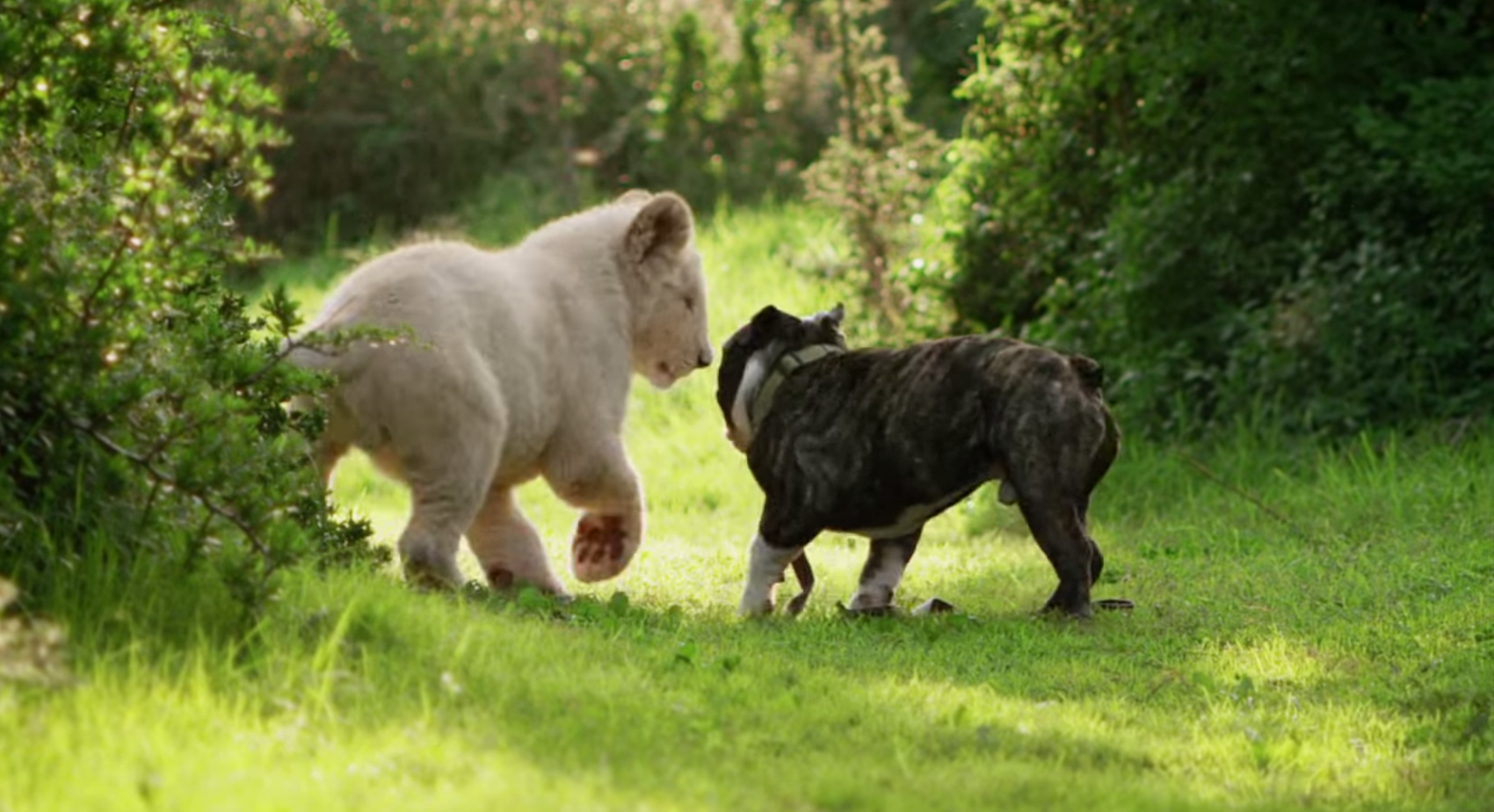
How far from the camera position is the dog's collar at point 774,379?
8.42m

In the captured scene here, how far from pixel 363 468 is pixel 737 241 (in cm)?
527

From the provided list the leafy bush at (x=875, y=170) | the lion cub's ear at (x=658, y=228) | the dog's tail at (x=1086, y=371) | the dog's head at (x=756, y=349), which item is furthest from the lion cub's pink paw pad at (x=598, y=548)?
the leafy bush at (x=875, y=170)

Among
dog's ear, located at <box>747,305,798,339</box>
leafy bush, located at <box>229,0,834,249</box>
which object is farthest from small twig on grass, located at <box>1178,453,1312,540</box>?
leafy bush, located at <box>229,0,834,249</box>

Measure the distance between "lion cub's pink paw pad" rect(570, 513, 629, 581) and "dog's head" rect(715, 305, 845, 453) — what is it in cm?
64

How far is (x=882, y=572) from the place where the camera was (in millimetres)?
8242

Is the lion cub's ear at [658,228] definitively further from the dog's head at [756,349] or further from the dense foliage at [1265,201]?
the dense foliage at [1265,201]

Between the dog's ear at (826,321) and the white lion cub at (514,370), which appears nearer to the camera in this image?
the white lion cub at (514,370)

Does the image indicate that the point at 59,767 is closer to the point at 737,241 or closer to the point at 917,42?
the point at 737,241

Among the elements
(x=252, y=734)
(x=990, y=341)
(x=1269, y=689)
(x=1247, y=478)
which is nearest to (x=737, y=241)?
(x=1247, y=478)

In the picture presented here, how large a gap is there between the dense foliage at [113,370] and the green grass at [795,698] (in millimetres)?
244

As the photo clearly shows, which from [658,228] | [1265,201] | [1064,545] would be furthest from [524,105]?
[1064,545]

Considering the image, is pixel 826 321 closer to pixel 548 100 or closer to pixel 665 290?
pixel 665 290

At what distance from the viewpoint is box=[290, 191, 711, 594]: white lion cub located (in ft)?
24.6

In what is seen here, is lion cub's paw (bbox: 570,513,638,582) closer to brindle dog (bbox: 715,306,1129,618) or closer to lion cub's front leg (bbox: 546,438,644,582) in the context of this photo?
lion cub's front leg (bbox: 546,438,644,582)
